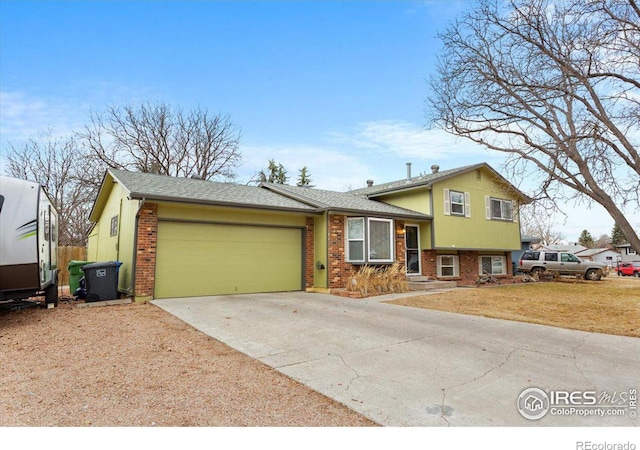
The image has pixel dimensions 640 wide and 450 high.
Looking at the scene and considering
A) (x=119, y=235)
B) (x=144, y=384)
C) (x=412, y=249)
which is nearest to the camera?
(x=144, y=384)

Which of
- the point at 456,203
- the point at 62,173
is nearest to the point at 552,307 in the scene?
the point at 456,203

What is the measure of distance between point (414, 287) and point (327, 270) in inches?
130

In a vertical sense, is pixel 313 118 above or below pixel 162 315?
above

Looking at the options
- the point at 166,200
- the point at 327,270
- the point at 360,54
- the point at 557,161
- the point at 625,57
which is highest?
the point at 360,54

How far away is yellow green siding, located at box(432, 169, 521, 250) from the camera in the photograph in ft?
46.4

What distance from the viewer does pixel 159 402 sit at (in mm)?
3322

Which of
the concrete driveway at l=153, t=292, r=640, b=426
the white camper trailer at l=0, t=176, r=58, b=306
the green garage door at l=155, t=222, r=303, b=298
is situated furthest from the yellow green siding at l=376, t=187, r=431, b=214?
the white camper trailer at l=0, t=176, r=58, b=306

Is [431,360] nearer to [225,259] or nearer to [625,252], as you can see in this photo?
[225,259]

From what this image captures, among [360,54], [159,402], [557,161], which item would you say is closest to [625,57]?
[557,161]

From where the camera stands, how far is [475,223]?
1548cm

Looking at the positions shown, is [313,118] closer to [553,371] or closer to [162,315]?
[162,315]

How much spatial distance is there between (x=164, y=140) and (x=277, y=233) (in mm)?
17875

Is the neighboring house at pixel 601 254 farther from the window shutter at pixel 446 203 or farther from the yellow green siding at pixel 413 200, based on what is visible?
the yellow green siding at pixel 413 200

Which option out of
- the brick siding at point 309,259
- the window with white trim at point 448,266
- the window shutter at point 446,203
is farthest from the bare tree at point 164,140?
the window with white trim at point 448,266
